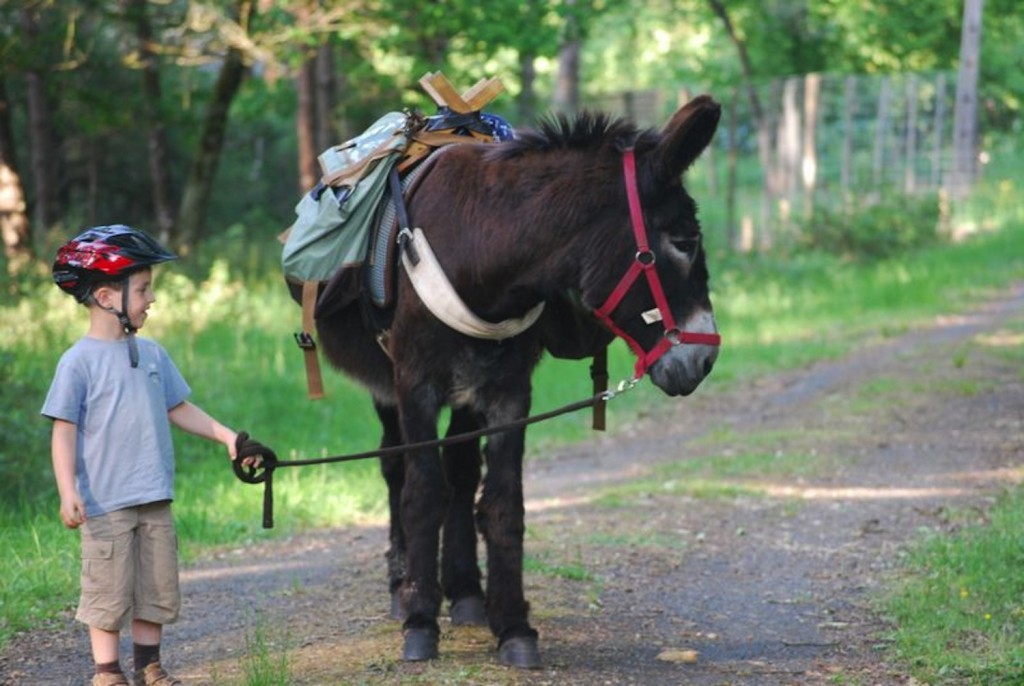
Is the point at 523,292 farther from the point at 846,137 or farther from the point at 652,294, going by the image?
the point at 846,137

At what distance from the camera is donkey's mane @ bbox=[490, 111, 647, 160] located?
5176 millimetres

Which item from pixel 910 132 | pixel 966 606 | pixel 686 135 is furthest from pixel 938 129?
pixel 686 135

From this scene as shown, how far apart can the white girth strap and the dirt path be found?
1.18 metres

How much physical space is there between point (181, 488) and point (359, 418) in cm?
270

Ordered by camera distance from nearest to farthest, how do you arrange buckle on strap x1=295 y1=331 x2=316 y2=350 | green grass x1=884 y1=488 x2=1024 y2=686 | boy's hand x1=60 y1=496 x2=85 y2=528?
boy's hand x1=60 y1=496 x2=85 y2=528 → green grass x1=884 y1=488 x2=1024 y2=686 → buckle on strap x1=295 y1=331 x2=316 y2=350

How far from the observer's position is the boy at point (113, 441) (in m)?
4.65

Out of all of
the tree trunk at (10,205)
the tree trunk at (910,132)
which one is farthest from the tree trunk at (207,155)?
the tree trunk at (910,132)

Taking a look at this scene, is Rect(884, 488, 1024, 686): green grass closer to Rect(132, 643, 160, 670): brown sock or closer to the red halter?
the red halter

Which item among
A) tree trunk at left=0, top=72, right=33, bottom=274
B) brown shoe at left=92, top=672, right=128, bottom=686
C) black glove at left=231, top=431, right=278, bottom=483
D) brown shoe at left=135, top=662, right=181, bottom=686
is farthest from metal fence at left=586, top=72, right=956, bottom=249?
brown shoe at left=92, top=672, right=128, bottom=686

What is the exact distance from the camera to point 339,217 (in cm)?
557

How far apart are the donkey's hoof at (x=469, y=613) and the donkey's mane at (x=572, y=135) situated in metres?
1.80

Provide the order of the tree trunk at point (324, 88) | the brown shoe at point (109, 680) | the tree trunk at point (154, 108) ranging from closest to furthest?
1. the brown shoe at point (109, 680)
2. the tree trunk at point (324, 88)
3. the tree trunk at point (154, 108)

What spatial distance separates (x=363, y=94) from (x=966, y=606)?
13.9 meters

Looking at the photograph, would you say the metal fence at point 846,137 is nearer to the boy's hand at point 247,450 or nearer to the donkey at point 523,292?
the donkey at point 523,292
